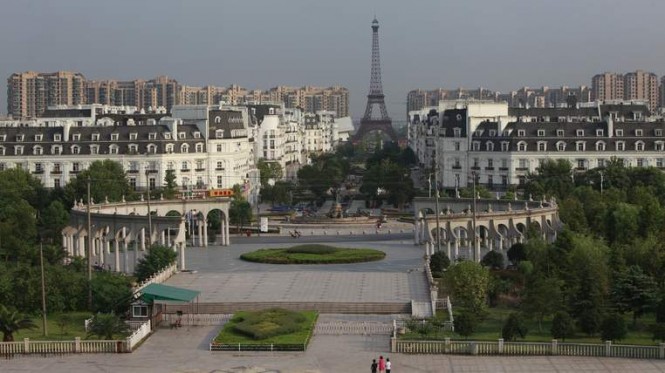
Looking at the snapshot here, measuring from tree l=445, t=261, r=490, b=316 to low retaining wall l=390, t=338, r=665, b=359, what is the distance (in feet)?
19.4

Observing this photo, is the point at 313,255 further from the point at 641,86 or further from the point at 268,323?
the point at 641,86

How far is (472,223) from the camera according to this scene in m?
64.3

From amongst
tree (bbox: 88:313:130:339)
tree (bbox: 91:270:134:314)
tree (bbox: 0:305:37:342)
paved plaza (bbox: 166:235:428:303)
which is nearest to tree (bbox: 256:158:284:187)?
Answer: paved plaza (bbox: 166:235:428:303)

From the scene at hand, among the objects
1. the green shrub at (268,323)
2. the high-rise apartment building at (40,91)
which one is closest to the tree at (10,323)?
the green shrub at (268,323)

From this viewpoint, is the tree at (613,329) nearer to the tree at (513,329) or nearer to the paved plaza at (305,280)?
the tree at (513,329)

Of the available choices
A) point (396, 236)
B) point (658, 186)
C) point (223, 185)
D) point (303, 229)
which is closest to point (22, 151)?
point (223, 185)

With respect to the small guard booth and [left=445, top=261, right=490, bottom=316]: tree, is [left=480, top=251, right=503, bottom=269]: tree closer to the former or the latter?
[left=445, top=261, right=490, bottom=316]: tree

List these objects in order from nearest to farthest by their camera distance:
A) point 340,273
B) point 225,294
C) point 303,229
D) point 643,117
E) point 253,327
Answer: point 253,327 < point 225,294 < point 340,273 < point 303,229 < point 643,117

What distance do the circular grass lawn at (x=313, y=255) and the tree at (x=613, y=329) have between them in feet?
81.0

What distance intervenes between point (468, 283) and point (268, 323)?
867cm

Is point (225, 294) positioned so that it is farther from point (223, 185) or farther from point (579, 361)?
point (223, 185)

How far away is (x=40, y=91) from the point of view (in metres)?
169

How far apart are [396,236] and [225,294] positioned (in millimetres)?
28965

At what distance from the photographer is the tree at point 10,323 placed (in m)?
40.0
